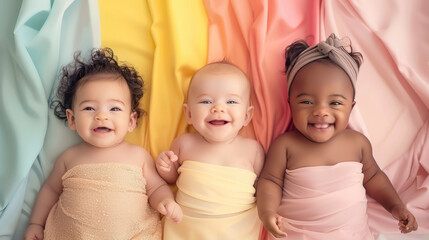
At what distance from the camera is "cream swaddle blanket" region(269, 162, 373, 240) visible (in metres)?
1.57

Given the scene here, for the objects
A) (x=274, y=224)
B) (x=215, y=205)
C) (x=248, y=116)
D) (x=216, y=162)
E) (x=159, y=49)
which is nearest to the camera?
(x=274, y=224)

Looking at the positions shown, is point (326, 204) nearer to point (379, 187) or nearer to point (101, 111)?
point (379, 187)

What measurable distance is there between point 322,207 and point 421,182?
51 centimetres

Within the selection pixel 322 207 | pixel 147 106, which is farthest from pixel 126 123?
pixel 322 207

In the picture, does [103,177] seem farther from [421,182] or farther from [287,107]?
[421,182]

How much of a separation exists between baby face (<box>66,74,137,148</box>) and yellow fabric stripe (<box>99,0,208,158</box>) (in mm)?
151

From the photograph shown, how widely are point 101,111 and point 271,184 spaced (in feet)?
2.37

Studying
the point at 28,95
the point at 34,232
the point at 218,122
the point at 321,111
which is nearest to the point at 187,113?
the point at 218,122

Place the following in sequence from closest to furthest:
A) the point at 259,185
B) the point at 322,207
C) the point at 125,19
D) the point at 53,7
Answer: the point at 322,207, the point at 259,185, the point at 53,7, the point at 125,19

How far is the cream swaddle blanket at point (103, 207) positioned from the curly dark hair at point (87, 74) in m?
0.29

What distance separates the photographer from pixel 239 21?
6.35 feet

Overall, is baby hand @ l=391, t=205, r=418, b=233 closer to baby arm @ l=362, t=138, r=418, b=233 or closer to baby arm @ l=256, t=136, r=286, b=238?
baby arm @ l=362, t=138, r=418, b=233

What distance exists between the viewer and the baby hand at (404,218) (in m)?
1.53

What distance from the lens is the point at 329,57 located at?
66.1 inches
